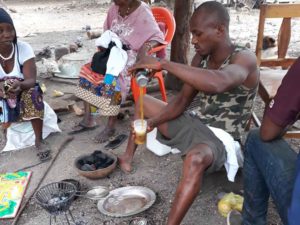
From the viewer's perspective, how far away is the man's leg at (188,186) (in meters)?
2.08

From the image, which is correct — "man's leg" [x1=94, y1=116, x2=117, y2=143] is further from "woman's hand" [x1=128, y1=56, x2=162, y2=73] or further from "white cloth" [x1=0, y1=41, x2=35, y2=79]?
"woman's hand" [x1=128, y1=56, x2=162, y2=73]

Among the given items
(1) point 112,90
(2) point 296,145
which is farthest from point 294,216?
(1) point 112,90

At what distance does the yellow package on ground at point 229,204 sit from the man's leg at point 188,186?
0.50 m

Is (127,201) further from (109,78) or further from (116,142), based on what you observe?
(109,78)

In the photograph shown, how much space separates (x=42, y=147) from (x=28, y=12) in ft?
33.0

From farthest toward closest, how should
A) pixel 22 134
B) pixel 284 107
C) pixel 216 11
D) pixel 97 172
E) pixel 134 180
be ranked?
pixel 22 134
pixel 134 180
pixel 97 172
pixel 216 11
pixel 284 107

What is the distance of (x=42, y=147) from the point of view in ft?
11.4

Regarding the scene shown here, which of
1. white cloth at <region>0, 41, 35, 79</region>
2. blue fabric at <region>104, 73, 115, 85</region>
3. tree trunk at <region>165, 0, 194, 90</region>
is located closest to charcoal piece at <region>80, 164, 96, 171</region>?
blue fabric at <region>104, 73, 115, 85</region>

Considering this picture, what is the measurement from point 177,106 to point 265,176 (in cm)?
93

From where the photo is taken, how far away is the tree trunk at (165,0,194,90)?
14.3 ft

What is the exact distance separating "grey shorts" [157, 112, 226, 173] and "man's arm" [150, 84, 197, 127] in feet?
0.16

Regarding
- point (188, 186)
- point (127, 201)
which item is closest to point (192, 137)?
point (188, 186)

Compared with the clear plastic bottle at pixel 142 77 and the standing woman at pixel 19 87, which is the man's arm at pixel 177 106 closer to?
the clear plastic bottle at pixel 142 77

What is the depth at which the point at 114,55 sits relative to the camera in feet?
11.5
